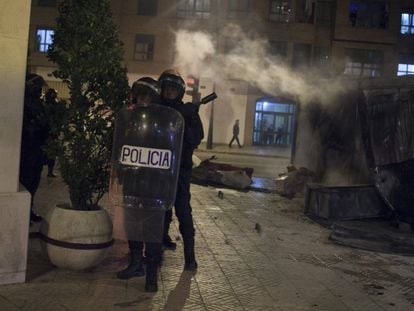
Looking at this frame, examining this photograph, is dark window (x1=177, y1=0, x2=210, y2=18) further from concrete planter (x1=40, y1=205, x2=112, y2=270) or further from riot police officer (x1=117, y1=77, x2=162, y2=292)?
concrete planter (x1=40, y1=205, x2=112, y2=270)

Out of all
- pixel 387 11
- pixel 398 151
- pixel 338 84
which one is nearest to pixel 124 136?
pixel 398 151

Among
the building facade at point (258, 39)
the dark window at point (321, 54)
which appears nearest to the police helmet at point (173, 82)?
the building facade at point (258, 39)

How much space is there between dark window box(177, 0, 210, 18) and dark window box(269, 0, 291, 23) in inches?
169

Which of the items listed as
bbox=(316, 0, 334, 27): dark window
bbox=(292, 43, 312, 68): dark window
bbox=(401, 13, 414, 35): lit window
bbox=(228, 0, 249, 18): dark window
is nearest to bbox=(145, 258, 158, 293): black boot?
bbox=(228, 0, 249, 18): dark window

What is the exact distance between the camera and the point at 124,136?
14.3 ft

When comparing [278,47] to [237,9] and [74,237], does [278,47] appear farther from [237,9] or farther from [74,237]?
[74,237]

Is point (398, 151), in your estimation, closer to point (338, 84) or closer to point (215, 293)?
point (338, 84)

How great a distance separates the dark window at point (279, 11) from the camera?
33.7 metres

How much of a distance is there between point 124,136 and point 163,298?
1364 mm

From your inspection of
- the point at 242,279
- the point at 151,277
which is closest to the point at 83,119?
the point at 151,277

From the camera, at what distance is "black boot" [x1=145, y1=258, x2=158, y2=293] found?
4.41 m

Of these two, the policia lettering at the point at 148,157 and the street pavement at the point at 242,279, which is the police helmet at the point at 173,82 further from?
the street pavement at the point at 242,279

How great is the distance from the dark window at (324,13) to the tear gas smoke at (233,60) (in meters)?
4.43

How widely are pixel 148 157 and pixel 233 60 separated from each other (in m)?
24.1
